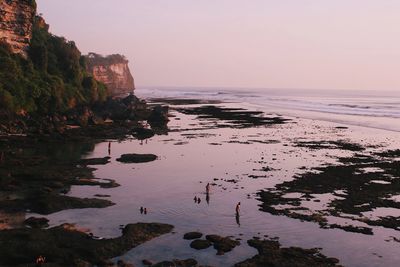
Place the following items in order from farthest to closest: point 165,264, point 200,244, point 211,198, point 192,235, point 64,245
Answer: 1. point 211,198
2. point 192,235
3. point 200,244
4. point 64,245
5. point 165,264

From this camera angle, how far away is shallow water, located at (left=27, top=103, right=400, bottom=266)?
27.3 meters

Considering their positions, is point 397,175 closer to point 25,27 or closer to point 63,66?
point 25,27

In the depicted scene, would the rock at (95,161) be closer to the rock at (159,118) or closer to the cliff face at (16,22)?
the rock at (159,118)

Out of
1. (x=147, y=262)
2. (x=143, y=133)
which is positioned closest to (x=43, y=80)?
(x=143, y=133)

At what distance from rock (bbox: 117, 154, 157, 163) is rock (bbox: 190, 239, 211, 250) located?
28737 mm

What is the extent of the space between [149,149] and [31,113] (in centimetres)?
2705

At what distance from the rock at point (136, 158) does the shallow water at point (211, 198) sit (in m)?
1.27

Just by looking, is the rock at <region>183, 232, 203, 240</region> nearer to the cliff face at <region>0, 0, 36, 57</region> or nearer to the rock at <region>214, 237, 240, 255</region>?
the rock at <region>214, 237, 240, 255</region>

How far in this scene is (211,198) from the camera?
39312mm

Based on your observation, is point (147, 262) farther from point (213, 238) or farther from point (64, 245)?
point (64, 245)

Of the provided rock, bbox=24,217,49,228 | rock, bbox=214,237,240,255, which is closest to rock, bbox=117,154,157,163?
rock, bbox=24,217,49,228

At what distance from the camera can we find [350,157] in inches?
2345

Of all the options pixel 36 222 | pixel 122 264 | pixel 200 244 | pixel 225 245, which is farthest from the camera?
pixel 36 222

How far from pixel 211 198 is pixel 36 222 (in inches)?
614
